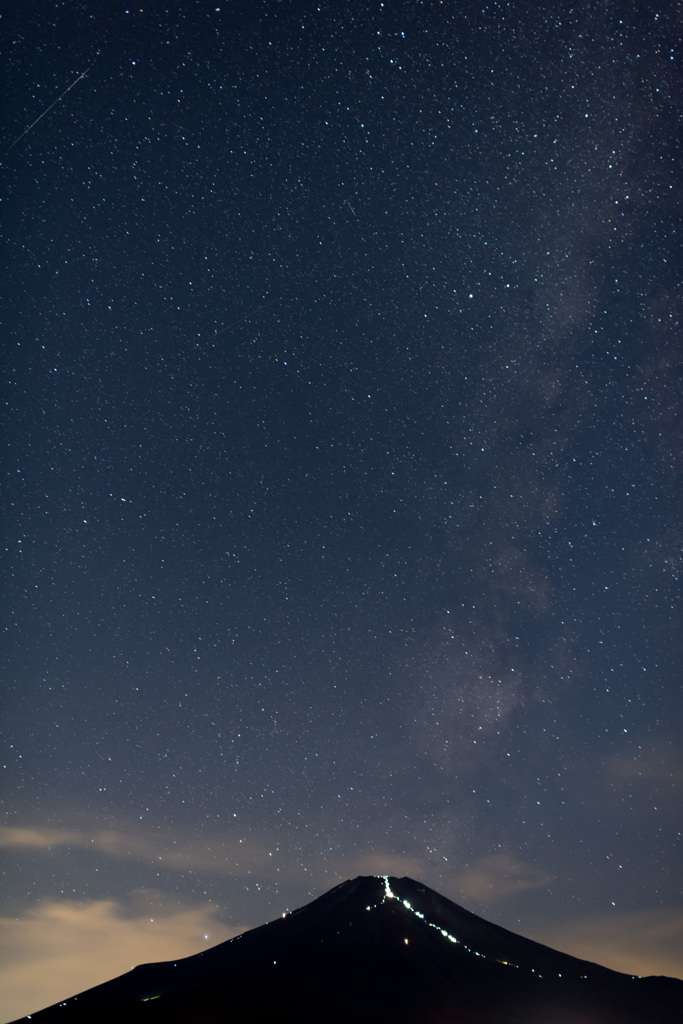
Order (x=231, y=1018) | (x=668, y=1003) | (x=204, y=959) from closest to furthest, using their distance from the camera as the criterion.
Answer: (x=231, y=1018)
(x=668, y=1003)
(x=204, y=959)

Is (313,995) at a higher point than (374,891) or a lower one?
lower

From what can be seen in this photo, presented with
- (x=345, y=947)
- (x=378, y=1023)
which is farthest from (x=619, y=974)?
(x=378, y=1023)

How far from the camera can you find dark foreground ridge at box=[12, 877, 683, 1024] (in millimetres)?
31156

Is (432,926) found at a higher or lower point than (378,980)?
higher

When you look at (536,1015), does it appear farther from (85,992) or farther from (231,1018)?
(85,992)

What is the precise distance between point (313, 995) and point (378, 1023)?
4132 millimetres

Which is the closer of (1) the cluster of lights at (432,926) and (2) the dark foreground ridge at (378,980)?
(2) the dark foreground ridge at (378,980)

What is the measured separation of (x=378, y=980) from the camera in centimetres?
3594

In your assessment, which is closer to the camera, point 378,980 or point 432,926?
point 378,980

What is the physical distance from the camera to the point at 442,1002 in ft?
111

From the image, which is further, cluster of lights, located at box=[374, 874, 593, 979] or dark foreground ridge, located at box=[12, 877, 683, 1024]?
cluster of lights, located at box=[374, 874, 593, 979]

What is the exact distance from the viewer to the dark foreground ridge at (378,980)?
102 feet

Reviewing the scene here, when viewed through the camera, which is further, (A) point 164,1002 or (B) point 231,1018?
(A) point 164,1002

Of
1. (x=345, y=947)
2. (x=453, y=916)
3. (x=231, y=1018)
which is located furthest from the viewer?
(x=453, y=916)
